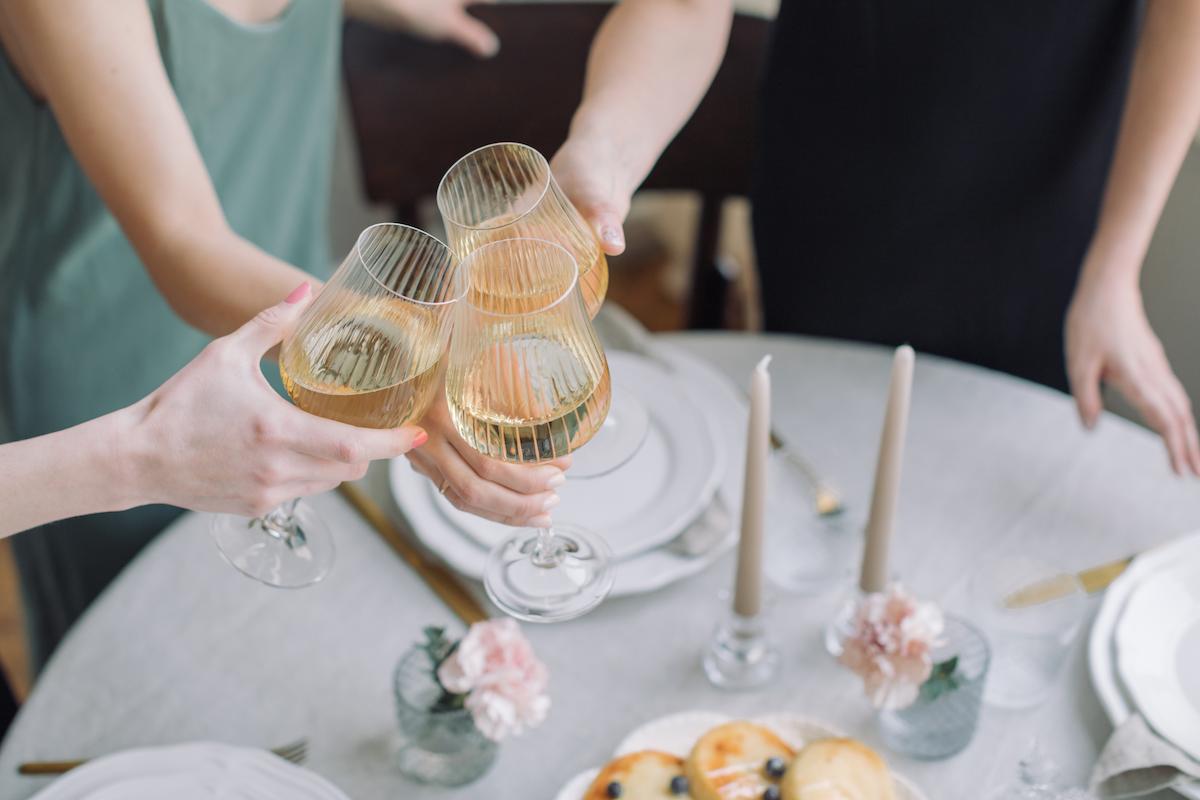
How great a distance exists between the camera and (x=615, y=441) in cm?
100

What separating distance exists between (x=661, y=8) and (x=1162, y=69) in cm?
58

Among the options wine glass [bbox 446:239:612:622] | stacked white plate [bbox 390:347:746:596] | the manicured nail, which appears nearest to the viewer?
wine glass [bbox 446:239:612:622]

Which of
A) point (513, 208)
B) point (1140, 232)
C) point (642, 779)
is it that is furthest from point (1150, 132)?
point (642, 779)

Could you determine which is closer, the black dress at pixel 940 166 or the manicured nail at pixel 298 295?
the manicured nail at pixel 298 295

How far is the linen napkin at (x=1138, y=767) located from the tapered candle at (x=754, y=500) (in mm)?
314

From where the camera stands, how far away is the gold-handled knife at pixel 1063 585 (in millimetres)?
1068

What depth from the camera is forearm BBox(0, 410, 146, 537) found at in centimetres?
75

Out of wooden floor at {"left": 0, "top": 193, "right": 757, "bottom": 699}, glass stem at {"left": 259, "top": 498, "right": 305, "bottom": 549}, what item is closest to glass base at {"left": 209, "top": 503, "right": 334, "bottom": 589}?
glass stem at {"left": 259, "top": 498, "right": 305, "bottom": 549}

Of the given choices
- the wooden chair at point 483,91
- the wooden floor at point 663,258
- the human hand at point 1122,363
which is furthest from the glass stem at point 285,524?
the wooden floor at point 663,258

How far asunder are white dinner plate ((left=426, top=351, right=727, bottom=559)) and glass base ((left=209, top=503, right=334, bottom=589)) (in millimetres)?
215

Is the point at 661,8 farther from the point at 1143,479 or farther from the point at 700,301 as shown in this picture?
the point at 700,301

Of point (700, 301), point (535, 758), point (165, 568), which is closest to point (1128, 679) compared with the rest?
point (535, 758)

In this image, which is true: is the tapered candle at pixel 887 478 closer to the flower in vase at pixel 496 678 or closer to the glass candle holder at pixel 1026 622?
the glass candle holder at pixel 1026 622

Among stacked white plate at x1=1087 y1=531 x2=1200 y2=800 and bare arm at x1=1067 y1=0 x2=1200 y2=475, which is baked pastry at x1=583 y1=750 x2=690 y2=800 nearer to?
stacked white plate at x1=1087 y1=531 x2=1200 y2=800
